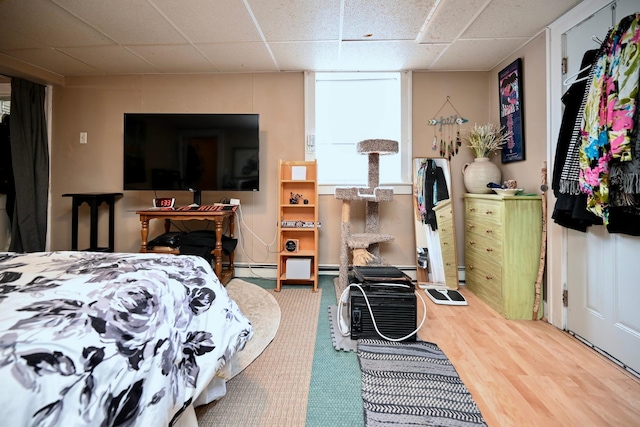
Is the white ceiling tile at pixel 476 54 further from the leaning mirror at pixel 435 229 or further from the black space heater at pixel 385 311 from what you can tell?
the black space heater at pixel 385 311

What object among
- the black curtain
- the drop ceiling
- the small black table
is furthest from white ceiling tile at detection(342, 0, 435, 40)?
Result: the black curtain

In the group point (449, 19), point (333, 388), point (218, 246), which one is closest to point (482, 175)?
point (449, 19)

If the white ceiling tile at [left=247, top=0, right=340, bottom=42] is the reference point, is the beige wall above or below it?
below

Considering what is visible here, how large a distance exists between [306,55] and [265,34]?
1.45 feet

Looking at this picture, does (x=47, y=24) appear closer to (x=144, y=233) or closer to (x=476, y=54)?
(x=144, y=233)

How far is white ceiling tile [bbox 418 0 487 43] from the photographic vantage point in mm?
1761

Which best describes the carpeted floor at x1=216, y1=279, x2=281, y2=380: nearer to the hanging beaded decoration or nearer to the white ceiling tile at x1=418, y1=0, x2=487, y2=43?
the hanging beaded decoration

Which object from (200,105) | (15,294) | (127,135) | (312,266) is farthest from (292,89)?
(15,294)

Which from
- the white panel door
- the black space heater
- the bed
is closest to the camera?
the bed

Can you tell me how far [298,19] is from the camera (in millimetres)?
1920

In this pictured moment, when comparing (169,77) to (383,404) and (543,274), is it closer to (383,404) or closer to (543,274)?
(383,404)

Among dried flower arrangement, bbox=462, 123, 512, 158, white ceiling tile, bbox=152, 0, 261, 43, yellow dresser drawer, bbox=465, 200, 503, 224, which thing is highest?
white ceiling tile, bbox=152, 0, 261, 43

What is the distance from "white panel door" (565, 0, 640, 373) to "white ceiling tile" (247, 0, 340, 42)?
1594mm

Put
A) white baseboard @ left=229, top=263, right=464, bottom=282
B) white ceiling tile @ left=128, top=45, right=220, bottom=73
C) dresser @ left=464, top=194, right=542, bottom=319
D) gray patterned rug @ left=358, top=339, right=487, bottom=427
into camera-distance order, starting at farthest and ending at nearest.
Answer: white baseboard @ left=229, top=263, right=464, bottom=282 → white ceiling tile @ left=128, top=45, right=220, bottom=73 → dresser @ left=464, top=194, right=542, bottom=319 → gray patterned rug @ left=358, top=339, right=487, bottom=427
